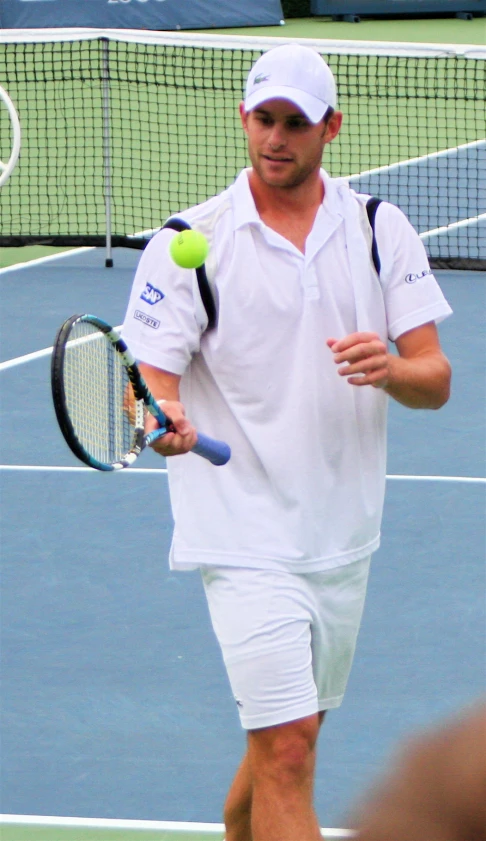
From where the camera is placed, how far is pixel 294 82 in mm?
2961

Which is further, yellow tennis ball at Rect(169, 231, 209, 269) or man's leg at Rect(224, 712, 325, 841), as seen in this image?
man's leg at Rect(224, 712, 325, 841)

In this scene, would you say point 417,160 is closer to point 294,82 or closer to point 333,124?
point 333,124

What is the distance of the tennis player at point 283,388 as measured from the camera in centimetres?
287

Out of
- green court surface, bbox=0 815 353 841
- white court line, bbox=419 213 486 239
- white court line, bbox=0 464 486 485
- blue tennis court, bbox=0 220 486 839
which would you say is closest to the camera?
green court surface, bbox=0 815 353 841

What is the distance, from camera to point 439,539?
5.48 m

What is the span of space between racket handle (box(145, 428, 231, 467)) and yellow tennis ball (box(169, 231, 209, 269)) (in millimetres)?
342

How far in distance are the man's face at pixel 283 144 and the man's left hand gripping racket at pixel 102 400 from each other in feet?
1.60

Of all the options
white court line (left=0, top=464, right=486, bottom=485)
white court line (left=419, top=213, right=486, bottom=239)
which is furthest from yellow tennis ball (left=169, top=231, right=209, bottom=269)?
white court line (left=419, top=213, right=486, bottom=239)

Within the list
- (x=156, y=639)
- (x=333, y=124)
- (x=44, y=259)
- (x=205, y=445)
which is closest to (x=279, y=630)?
(x=205, y=445)

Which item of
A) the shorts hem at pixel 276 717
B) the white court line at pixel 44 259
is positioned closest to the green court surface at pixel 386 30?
the white court line at pixel 44 259

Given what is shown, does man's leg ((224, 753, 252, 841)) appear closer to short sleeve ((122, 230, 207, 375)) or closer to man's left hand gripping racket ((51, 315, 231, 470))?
man's left hand gripping racket ((51, 315, 231, 470))

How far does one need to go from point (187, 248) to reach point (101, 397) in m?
0.43

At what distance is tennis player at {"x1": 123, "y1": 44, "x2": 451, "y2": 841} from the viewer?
287 centimetres

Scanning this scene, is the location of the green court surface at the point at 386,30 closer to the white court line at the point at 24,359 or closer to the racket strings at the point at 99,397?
the white court line at the point at 24,359
